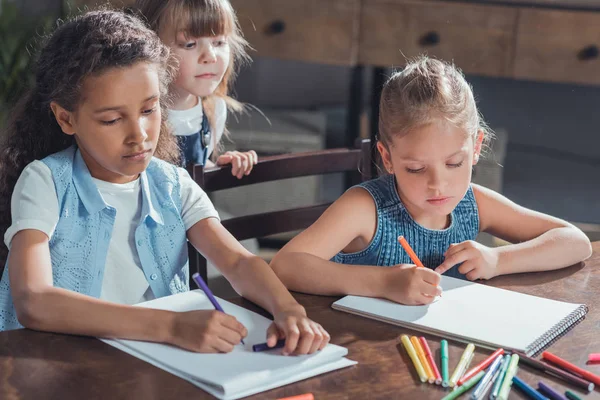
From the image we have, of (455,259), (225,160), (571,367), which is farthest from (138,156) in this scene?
(571,367)

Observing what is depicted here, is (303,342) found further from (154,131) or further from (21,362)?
(154,131)

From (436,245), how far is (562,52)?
1.57 m

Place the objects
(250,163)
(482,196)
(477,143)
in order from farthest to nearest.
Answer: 1. (250,163)
2. (482,196)
3. (477,143)

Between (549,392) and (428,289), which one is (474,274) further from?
(549,392)

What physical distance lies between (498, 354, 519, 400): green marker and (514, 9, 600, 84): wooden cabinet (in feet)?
6.65

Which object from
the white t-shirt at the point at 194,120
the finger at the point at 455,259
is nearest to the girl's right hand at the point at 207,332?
the finger at the point at 455,259

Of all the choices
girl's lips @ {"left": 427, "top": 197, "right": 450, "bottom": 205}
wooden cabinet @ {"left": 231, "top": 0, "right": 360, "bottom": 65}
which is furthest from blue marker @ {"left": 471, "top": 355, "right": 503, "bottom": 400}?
wooden cabinet @ {"left": 231, "top": 0, "right": 360, "bottom": 65}

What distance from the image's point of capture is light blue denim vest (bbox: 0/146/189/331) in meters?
1.39

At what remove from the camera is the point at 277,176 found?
1767mm

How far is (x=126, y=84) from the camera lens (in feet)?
4.49

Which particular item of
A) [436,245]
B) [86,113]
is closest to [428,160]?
[436,245]

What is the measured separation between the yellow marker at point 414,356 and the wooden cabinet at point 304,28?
6.67ft

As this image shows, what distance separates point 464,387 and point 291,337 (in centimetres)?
22

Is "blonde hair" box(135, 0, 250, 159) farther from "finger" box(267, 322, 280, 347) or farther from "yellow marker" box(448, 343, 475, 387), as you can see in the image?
"yellow marker" box(448, 343, 475, 387)
